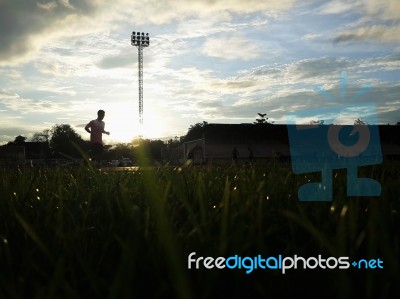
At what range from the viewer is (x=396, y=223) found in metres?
1.42

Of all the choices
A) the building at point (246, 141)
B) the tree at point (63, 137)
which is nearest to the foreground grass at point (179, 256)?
the building at point (246, 141)

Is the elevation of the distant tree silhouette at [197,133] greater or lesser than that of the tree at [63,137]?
lesser

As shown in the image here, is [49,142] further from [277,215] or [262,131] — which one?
[277,215]

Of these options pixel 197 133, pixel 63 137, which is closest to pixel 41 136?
pixel 63 137

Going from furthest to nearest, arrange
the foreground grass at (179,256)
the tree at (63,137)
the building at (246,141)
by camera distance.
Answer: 1. the tree at (63,137)
2. the building at (246,141)
3. the foreground grass at (179,256)

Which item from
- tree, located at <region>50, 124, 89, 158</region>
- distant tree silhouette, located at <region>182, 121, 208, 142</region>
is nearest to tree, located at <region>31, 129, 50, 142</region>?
tree, located at <region>50, 124, 89, 158</region>

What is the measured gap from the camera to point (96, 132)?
12688 millimetres

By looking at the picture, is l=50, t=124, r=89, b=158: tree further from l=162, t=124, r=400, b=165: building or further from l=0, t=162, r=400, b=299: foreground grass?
l=0, t=162, r=400, b=299: foreground grass

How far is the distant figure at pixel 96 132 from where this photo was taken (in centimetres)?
1262

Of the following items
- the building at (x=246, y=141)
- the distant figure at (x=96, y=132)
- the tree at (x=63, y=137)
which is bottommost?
the distant figure at (x=96, y=132)

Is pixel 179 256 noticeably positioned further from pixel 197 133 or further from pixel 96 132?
pixel 197 133

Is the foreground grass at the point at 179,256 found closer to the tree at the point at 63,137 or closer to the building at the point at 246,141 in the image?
the building at the point at 246,141

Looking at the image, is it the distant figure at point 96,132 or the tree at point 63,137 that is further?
the tree at point 63,137

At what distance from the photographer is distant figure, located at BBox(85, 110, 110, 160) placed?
12.6m
